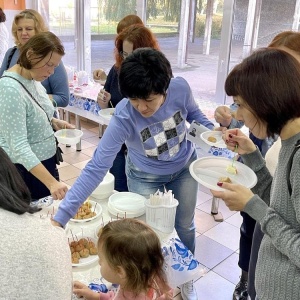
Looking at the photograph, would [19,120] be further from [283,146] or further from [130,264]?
[283,146]

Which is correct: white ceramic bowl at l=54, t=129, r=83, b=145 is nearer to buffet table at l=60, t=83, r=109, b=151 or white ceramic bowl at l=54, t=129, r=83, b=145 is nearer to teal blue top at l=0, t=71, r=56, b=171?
teal blue top at l=0, t=71, r=56, b=171

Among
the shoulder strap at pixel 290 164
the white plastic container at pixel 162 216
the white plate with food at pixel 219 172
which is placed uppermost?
the shoulder strap at pixel 290 164

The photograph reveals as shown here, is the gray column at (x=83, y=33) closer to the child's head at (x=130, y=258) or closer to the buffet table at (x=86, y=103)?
the buffet table at (x=86, y=103)

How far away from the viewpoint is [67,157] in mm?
4445

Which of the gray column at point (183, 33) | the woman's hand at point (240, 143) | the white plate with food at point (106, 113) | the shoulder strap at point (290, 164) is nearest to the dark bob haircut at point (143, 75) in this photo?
the woman's hand at point (240, 143)

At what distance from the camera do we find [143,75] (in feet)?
5.02

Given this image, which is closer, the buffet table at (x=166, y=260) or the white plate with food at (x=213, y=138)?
the buffet table at (x=166, y=260)

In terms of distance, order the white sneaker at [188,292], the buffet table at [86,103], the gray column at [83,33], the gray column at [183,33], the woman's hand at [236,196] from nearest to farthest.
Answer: the woman's hand at [236,196] → the white sneaker at [188,292] → the buffet table at [86,103] → the gray column at [183,33] → the gray column at [83,33]

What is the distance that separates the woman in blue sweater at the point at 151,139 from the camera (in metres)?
1.53

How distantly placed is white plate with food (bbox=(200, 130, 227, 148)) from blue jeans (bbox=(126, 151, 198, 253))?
0.51ft

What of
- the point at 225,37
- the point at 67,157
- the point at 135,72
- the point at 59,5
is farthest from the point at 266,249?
the point at 59,5

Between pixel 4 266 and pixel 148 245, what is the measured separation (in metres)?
0.59

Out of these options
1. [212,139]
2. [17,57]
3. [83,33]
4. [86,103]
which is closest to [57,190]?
[212,139]

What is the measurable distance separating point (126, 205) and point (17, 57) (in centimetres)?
140
